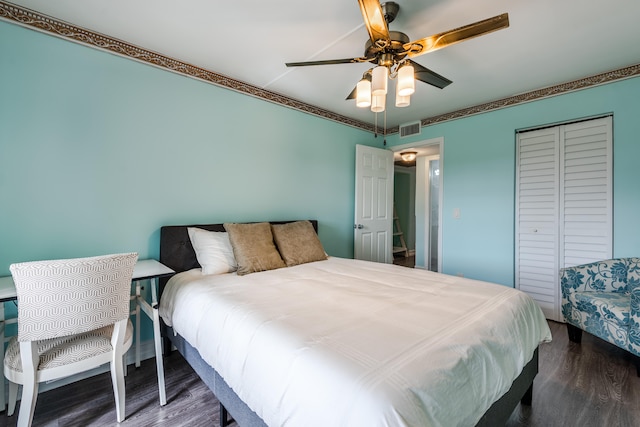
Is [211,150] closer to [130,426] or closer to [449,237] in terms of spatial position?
[130,426]

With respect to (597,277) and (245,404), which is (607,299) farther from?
(245,404)

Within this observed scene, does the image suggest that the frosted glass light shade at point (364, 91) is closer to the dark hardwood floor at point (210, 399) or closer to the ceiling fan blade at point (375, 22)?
the ceiling fan blade at point (375, 22)

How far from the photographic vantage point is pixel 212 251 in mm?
2275

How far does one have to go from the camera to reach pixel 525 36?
204 cm

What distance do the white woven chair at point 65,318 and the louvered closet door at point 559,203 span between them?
3822 millimetres

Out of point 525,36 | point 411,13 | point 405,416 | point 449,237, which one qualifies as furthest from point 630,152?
point 405,416


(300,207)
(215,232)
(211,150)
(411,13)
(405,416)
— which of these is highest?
(411,13)

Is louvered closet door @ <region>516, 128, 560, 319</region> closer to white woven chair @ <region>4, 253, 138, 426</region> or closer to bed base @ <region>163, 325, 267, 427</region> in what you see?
bed base @ <region>163, 325, 267, 427</region>

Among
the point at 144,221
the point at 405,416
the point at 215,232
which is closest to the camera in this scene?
the point at 405,416

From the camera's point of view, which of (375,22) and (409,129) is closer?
(375,22)

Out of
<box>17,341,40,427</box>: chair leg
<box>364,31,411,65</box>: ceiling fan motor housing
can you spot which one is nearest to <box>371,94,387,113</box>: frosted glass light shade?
<box>364,31,411,65</box>: ceiling fan motor housing

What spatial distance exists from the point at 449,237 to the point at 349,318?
2.97 meters

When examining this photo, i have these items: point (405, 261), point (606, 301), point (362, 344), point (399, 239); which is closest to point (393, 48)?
point (362, 344)

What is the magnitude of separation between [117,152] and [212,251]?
1073 millimetres
